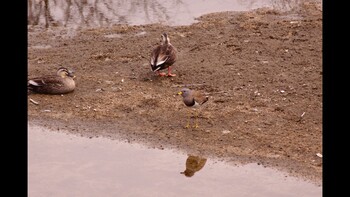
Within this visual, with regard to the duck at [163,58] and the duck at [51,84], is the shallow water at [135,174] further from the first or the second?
the duck at [163,58]

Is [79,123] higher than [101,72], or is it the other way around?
[101,72]

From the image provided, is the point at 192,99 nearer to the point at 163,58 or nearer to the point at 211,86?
the point at 211,86

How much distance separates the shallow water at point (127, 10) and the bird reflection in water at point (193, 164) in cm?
595

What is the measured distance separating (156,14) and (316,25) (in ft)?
11.2

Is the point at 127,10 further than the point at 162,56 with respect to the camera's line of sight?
Yes

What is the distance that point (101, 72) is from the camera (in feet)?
37.8

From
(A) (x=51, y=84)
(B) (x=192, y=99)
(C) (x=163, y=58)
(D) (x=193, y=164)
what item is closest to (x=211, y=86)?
(C) (x=163, y=58)

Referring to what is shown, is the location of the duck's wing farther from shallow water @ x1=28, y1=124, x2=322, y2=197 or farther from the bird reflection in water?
the bird reflection in water

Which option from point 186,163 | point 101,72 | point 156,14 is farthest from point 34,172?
point 156,14

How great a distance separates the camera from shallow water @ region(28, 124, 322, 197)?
25.1 ft

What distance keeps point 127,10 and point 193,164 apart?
23.8 feet

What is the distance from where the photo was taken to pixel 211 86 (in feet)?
35.7

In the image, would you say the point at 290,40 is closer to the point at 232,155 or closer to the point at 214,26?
the point at 214,26

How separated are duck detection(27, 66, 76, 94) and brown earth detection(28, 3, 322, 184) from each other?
4.3 inches
